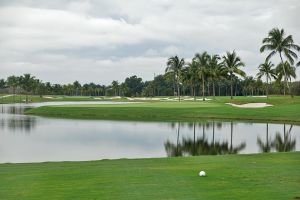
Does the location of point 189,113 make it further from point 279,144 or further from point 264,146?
point 264,146

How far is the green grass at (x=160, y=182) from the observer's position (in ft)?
33.2

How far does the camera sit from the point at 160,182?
38.4 feet

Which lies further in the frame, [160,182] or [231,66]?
[231,66]

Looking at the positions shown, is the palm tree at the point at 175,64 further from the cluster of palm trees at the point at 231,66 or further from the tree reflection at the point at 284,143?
the tree reflection at the point at 284,143

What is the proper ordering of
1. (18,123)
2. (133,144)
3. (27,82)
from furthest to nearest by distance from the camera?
(27,82) < (18,123) < (133,144)

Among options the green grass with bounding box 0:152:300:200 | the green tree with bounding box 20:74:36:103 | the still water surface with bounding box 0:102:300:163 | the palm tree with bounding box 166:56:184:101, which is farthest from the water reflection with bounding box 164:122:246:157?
the green tree with bounding box 20:74:36:103

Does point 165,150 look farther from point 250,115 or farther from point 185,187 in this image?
point 250,115

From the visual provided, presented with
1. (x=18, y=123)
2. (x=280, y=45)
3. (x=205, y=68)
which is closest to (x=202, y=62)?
(x=205, y=68)

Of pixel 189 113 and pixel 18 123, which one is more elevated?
pixel 189 113

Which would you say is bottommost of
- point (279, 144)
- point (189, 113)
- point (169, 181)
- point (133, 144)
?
point (279, 144)

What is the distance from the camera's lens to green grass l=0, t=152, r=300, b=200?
10133 mm

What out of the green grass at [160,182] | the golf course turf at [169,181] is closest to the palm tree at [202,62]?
the golf course turf at [169,181]

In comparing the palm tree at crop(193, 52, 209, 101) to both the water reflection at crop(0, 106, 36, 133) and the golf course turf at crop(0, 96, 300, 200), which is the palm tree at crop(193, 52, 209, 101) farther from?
the golf course turf at crop(0, 96, 300, 200)

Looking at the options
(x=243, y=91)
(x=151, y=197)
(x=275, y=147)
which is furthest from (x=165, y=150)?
(x=243, y=91)
